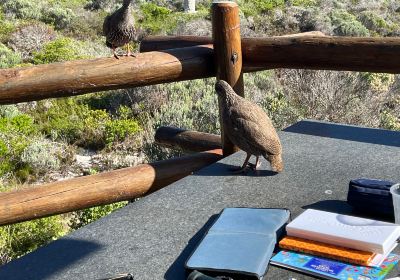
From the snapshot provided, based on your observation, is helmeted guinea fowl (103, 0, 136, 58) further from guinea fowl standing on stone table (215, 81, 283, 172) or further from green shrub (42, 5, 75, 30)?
green shrub (42, 5, 75, 30)

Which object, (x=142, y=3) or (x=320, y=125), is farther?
(x=142, y=3)

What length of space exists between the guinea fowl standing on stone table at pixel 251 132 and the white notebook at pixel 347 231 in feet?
2.61

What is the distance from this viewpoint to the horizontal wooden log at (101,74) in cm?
289

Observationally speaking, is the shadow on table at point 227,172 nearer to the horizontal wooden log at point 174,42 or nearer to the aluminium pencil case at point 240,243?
the aluminium pencil case at point 240,243

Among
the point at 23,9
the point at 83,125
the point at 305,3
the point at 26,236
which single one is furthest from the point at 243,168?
the point at 305,3

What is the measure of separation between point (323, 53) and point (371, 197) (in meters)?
1.48

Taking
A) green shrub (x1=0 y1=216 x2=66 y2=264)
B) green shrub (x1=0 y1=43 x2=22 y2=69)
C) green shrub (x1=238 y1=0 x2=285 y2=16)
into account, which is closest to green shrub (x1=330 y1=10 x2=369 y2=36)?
green shrub (x1=238 y1=0 x2=285 y2=16)

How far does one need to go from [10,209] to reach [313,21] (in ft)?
58.7

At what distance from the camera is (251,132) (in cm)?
290

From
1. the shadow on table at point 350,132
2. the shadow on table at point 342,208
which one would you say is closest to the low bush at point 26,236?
the shadow on table at point 350,132

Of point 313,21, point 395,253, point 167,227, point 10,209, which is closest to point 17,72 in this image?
point 10,209

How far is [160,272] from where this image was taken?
6.12ft

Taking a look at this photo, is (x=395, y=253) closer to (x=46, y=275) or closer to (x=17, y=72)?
(x=46, y=275)

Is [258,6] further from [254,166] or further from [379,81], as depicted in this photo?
[254,166]
